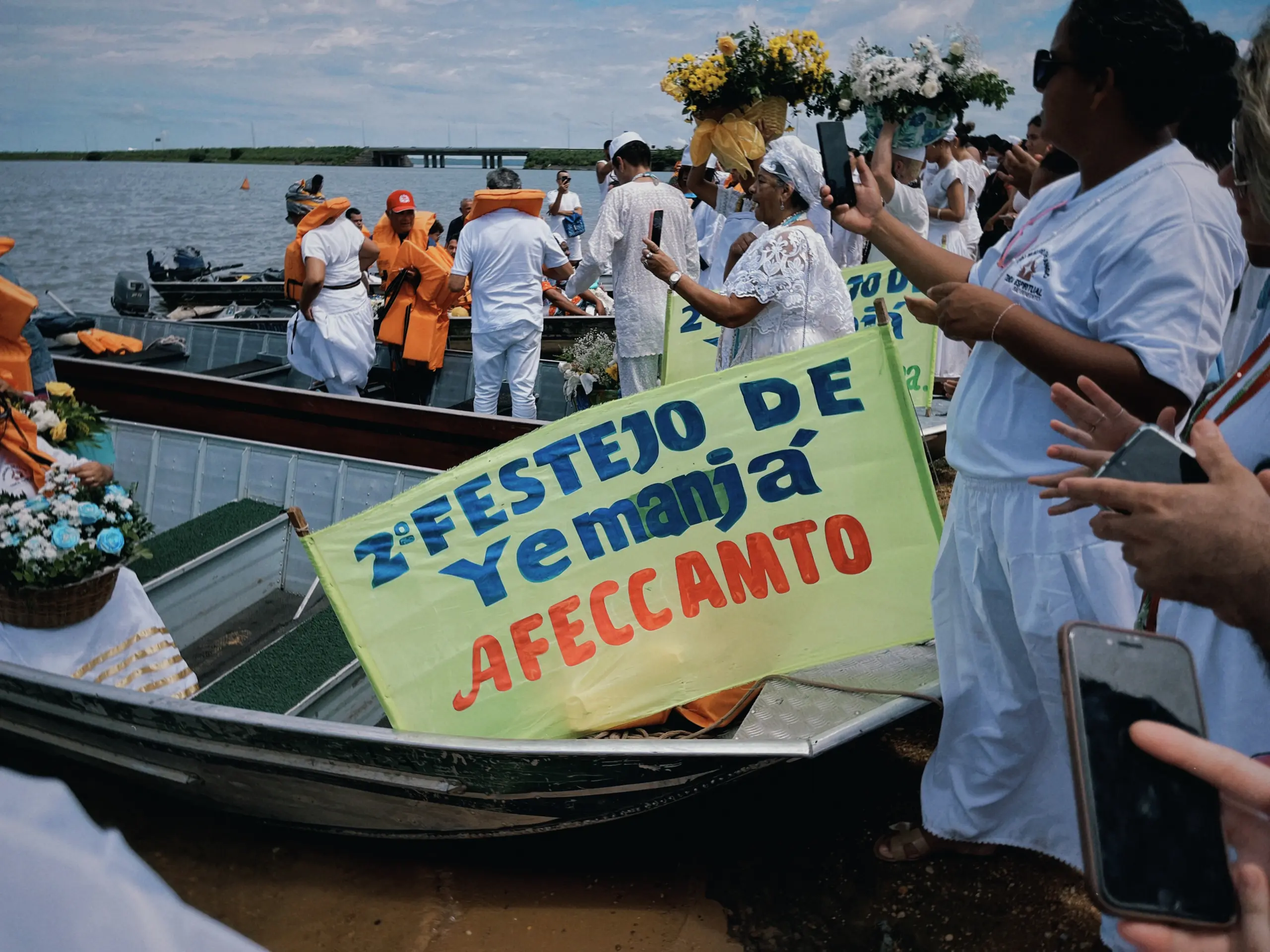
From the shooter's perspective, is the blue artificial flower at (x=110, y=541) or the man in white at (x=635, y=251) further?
the man in white at (x=635, y=251)

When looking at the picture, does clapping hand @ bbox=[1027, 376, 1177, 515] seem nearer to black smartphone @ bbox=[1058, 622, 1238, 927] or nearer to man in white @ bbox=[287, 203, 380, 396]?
black smartphone @ bbox=[1058, 622, 1238, 927]

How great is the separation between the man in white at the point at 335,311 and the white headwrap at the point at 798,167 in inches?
173

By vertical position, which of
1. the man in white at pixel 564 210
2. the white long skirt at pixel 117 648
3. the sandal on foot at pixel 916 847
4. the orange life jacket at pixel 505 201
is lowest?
the sandal on foot at pixel 916 847

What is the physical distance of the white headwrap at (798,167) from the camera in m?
3.43

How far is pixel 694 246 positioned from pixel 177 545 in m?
3.67

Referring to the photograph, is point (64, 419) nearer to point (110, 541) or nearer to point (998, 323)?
point (110, 541)

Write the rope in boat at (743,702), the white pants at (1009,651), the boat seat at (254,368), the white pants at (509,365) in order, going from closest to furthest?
the white pants at (1009,651) → the rope in boat at (743,702) → the white pants at (509,365) → the boat seat at (254,368)

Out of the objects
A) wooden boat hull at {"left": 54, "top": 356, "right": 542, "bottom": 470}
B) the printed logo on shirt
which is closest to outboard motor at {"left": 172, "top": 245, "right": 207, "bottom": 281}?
wooden boat hull at {"left": 54, "top": 356, "right": 542, "bottom": 470}

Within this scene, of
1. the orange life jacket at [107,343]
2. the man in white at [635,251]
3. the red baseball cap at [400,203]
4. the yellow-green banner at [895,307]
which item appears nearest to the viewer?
the yellow-green banner at [895,307]

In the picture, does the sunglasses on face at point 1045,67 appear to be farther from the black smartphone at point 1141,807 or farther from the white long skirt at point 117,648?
the white long skirt at point 117,648

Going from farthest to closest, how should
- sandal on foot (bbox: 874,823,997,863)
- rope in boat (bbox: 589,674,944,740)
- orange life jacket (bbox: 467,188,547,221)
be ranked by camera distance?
orange life jacket (bbox: 467,188,547,221)
rope in boat (bbox: 589,674,944,740)
sandal on foot (bbox: 874,823,997,863)

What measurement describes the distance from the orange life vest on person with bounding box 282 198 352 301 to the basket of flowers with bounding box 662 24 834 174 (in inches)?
104

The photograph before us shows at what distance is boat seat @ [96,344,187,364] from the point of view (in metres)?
8.55

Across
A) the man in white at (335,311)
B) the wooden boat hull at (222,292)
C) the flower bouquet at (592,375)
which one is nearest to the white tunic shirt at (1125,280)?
the flower bouquet at (592,375)
